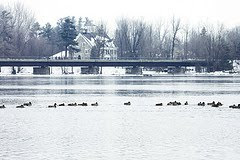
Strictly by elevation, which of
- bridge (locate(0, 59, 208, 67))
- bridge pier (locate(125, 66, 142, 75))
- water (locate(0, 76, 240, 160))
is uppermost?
bridge (locate(0, 59, 208, 67))

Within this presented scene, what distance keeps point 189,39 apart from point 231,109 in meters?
143

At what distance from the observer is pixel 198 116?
3322 centimetres

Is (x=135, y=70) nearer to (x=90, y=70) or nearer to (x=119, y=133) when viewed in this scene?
(x=90, y=70)

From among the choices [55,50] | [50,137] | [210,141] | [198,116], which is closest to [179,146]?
[210,141]

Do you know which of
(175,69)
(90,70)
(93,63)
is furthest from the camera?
(175,69)

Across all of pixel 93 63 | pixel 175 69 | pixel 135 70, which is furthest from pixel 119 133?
pixel 175 69

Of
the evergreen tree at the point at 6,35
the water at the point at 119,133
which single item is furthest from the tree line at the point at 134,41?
the water at the point at 119,133

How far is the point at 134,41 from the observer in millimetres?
153125

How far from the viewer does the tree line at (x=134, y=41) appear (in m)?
138

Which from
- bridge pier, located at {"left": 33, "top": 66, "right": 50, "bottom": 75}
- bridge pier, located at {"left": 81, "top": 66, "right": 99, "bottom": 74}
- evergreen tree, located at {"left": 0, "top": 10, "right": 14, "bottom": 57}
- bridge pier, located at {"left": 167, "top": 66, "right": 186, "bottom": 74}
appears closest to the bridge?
bridge pier, located at {"left": 33, "top": 66, "right": 50, "bottom": 75}

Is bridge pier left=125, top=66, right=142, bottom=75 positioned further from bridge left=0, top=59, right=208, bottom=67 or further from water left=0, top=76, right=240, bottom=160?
water left=0, top=76, right=240, bottom=160

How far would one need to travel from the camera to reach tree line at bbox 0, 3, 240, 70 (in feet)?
453

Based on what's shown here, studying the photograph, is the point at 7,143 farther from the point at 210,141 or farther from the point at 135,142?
the point at 210,141

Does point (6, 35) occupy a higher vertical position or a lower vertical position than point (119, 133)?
higher
